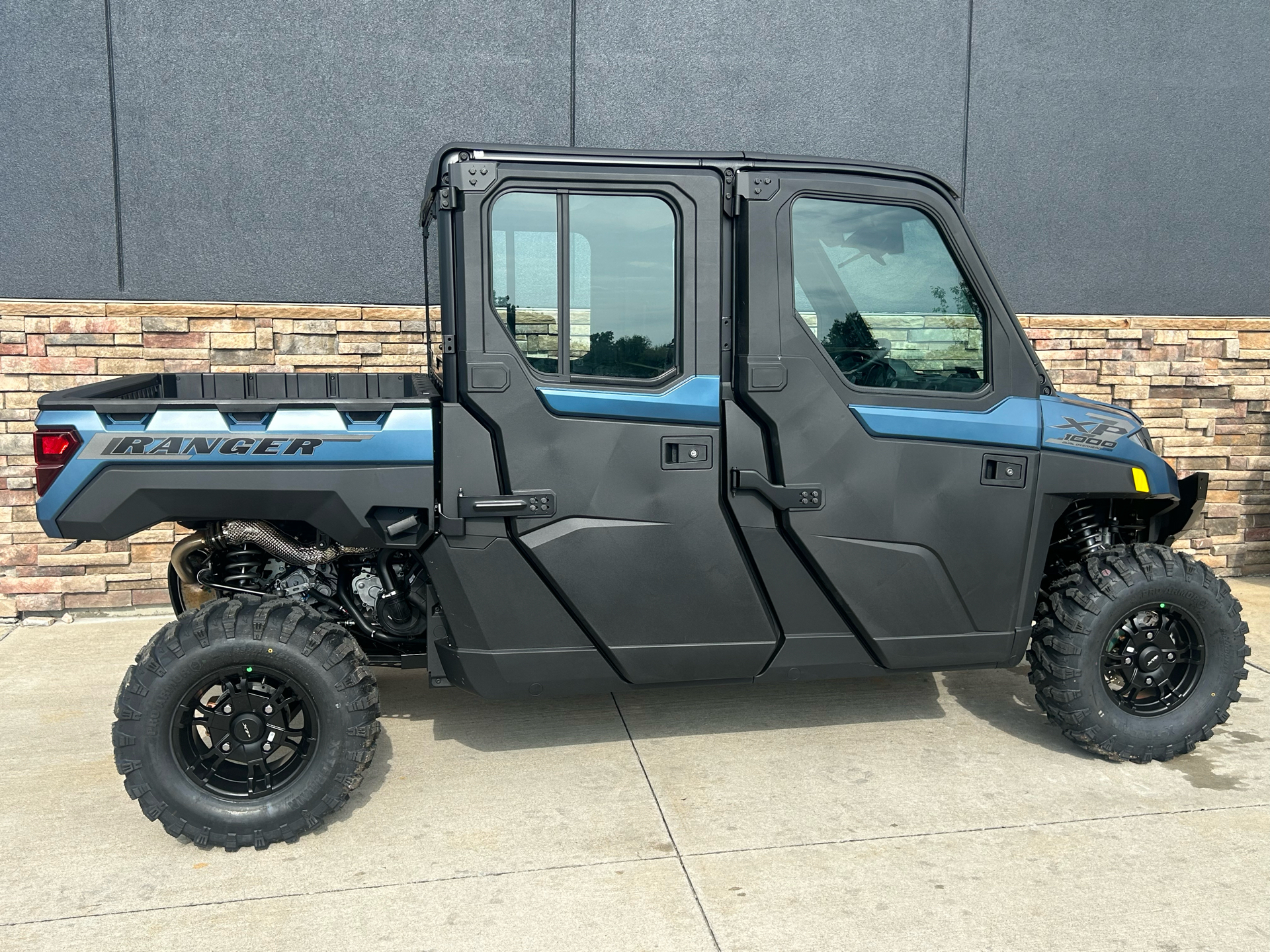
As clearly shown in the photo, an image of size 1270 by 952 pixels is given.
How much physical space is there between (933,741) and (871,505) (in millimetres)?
1236

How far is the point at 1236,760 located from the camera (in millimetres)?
4027

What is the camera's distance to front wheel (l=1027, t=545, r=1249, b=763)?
3873mm

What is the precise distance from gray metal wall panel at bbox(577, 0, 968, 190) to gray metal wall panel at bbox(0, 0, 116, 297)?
106 inches

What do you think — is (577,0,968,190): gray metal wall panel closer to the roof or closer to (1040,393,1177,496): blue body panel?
the roof

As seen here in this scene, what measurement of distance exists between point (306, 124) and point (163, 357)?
1557 millimetres

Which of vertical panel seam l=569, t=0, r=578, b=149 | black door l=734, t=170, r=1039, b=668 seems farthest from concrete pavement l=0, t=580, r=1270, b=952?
vertical panel seam l=569, t=0, r=578, b=149

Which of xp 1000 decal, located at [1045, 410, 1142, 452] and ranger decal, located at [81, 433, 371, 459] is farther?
xp 1000 decal, located at [1045, 410, 1142, 452]

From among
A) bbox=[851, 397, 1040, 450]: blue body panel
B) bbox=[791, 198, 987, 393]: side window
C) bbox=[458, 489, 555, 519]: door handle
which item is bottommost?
bbox=[458, 489, 555, 519]: door handle

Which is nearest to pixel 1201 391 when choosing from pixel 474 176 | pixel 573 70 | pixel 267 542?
pixel 573 70

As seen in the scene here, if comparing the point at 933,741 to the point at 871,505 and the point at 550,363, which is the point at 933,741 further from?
the point at 550,363

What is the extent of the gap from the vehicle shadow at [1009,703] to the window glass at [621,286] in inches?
91.1

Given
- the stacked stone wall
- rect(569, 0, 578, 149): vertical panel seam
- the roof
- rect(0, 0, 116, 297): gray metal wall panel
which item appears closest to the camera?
the roof

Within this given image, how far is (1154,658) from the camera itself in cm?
397

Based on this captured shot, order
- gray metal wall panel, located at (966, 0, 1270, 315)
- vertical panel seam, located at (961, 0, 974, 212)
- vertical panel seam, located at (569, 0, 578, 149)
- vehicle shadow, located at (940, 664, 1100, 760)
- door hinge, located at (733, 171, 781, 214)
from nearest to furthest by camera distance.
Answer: door hinge, located at (733, 171, 781, 214), vehicle shadow, located at (940, 664, 1100, 760), vertical panel seam, located at (569, 0, 578, 149), vertical panel seam, located at (961, 0, 974, 212), gray metal wall panel, located at (966, 0, 1270, 315)
